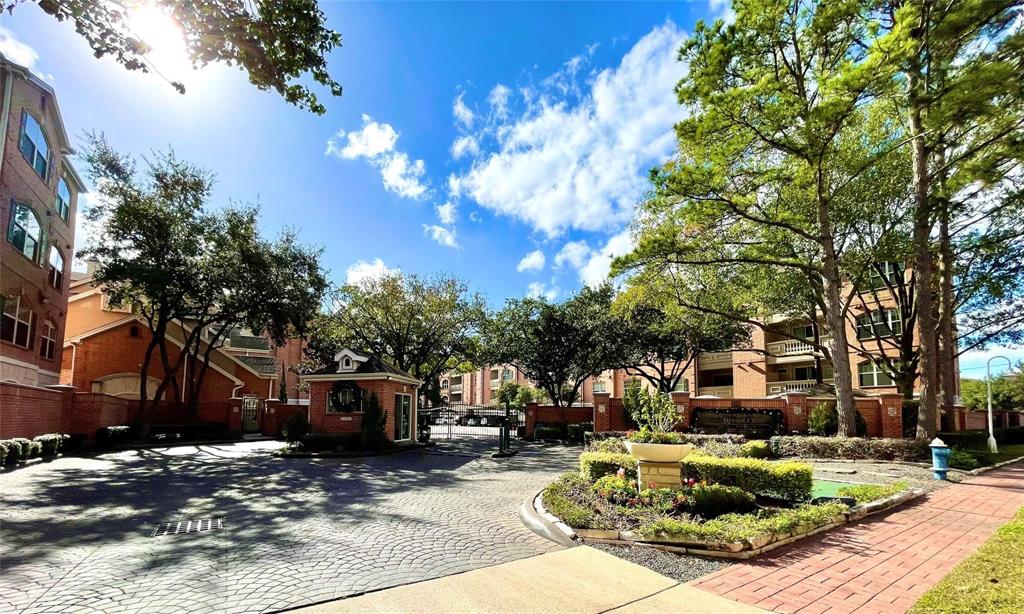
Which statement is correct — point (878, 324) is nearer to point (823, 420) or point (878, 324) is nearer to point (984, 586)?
point (823, 420)

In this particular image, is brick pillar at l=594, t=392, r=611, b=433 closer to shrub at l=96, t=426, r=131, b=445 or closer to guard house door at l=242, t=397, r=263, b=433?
guard house door at l=242, t=397, r=263, b=433

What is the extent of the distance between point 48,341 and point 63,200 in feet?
20.6

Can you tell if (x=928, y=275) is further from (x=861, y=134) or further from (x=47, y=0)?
(x=47, y=0)

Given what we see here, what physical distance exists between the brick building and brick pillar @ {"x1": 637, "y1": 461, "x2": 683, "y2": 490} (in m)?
19.8

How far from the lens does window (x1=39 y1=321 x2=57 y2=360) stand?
65.9 ft

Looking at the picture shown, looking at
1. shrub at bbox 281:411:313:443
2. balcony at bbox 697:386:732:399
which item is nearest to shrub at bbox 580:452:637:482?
shrub at bbox 281:411:313:443

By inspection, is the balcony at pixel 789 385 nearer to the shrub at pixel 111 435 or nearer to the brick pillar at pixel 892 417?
the brick pillar at pixel 892 417

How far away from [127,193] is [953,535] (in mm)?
25660

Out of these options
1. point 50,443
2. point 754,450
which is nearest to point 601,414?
point 754,450

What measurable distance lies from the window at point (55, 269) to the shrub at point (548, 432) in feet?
74.0

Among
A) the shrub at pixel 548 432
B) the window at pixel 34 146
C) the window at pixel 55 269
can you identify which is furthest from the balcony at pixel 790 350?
the window at pixel 55 269

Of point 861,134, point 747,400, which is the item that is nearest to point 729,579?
point 747,400

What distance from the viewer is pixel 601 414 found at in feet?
75.6

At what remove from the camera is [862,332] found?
30891mm
